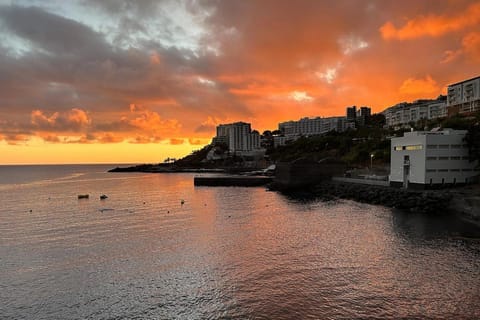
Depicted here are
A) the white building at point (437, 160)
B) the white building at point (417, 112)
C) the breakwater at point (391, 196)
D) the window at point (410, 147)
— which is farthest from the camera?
the white building at point (417, 112)

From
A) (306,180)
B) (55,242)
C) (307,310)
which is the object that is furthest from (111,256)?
(306,180)

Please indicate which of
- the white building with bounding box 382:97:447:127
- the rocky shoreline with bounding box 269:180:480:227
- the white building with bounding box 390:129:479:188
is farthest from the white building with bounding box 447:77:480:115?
the rocky shoreline with bounding box 269:180:480:227

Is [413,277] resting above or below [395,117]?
below

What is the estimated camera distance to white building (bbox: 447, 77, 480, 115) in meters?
86.9

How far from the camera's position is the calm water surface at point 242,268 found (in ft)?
49.6

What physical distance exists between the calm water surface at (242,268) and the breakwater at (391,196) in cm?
404

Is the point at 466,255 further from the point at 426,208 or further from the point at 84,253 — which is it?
the point at 84,253

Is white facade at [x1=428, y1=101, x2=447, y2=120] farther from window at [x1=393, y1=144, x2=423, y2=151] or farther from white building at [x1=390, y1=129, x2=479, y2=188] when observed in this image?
window at [x1=393, y1=144, x2=423, y2=151]

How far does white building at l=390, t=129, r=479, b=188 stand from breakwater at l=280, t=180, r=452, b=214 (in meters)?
2.59

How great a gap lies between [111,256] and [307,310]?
14646 millimetres

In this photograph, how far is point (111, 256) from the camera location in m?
23.3

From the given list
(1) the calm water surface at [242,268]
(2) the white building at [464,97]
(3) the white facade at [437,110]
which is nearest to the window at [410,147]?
(1) the calm water surface at [242,268]

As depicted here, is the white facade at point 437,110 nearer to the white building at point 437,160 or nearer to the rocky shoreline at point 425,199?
the white building at point 437,160

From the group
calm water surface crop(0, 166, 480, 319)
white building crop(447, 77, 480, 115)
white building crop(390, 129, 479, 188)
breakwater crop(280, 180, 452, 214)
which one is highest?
white building crop(447, 77, 480, 115)
